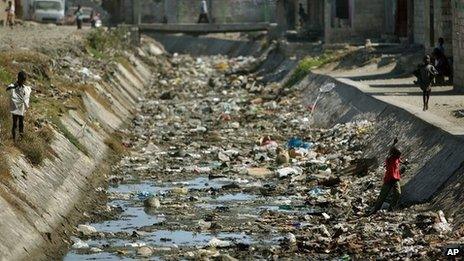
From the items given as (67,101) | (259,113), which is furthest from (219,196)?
(259,113)

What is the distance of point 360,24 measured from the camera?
54312mm

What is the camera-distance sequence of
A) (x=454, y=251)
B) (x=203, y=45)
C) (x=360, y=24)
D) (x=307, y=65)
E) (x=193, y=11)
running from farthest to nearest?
1. (x=193, y=11)
2. (x=203, y=45)
3. (x=360, y=24)
4. (x=307, y=65)
5. (x=454, y=251)

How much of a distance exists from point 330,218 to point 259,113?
2164cm

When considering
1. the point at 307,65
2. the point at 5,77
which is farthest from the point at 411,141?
the point at 307,65

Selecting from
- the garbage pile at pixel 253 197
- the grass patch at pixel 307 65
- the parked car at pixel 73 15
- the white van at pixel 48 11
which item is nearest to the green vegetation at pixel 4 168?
the garbage pile at pixel 253 197

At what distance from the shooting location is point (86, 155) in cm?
2794

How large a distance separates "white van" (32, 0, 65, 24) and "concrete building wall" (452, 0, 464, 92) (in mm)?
46137

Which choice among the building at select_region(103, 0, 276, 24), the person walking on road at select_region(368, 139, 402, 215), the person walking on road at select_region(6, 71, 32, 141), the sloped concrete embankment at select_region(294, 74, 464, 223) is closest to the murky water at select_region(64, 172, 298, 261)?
the person walking on road at select_region(368, 139, 402, 215)

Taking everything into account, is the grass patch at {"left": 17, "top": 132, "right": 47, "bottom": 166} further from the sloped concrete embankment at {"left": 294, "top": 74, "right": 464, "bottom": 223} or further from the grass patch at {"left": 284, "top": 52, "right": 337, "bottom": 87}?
the grass patch at {"left": 284, "top": 52, "right": 337, "bottom": 87}

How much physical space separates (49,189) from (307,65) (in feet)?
96.1

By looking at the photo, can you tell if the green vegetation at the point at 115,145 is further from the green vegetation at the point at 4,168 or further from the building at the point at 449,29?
the green vegetation at the point at 4,168

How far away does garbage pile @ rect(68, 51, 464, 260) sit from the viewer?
19.3 m

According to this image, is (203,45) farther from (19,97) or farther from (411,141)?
(19,97)

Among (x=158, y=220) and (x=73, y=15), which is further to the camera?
(x=73, y=15)
